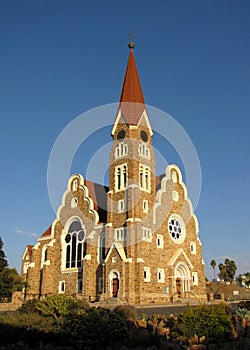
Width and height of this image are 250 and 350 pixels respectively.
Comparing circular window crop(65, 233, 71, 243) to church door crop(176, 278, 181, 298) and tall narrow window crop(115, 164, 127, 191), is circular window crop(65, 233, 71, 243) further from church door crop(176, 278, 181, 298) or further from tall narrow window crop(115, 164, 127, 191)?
church door crop(176, 278, 181, 298)

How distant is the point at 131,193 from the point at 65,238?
1076 cm

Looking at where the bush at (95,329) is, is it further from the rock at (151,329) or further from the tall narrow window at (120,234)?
the tall narrow window at (120,234)

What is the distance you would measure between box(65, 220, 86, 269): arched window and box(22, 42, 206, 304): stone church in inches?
4.0

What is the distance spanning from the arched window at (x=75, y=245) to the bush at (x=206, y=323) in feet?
87.9

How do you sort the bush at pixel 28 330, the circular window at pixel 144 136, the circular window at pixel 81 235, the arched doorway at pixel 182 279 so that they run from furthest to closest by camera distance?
the circular window at pixel 81 235
the circular window at pixel 144 136
the arched doorway at pixel 182 279
the bush at pixel 28 330

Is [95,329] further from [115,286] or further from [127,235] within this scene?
[115,286]

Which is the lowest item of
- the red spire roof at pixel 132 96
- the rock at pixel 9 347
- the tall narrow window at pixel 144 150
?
the rock at pixel 9 347

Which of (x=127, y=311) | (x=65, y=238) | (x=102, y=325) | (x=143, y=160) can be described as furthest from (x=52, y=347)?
(x=65, y=238)

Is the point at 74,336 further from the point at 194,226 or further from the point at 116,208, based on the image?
the point at 194,226

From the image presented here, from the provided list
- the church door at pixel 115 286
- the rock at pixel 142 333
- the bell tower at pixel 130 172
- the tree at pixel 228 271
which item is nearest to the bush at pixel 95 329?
the rock at pixel 142 333

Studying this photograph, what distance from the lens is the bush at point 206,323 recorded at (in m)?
12.3

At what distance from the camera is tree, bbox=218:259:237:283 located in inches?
3595

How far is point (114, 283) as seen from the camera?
113 ft

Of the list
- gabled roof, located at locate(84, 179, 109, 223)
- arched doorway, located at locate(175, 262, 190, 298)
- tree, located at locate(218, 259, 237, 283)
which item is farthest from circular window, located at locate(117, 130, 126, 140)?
tree, located at locate(218, 259, 237, 283)
